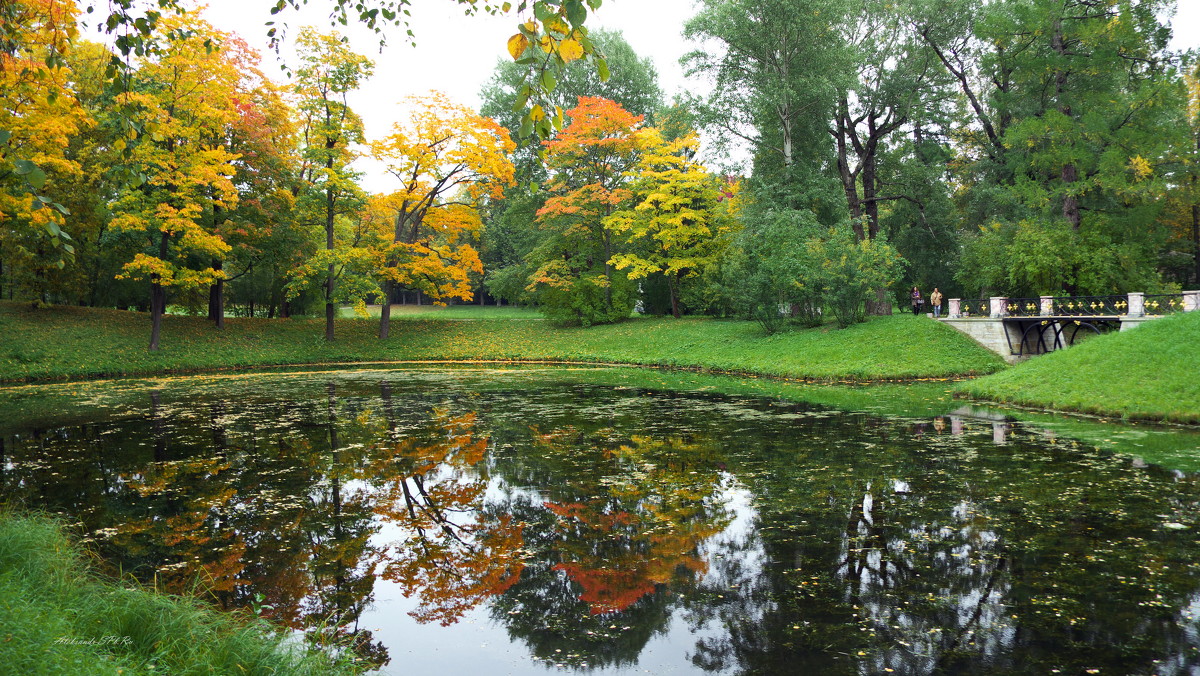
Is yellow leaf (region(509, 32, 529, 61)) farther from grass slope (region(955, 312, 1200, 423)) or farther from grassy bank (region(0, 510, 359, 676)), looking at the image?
grass slope (region(955, 312, 1200, 423))

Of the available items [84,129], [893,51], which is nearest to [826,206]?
[893,51]

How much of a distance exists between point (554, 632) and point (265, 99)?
3146cm

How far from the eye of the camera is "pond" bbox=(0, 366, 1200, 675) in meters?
4.64

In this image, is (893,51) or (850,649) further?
(893,51)

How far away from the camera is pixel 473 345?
32.8 metres

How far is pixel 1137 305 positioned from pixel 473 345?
2521cm

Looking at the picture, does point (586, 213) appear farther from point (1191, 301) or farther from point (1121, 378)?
point (1121, 378)

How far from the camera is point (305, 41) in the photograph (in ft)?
94.1

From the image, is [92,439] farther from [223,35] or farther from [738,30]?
[738,30]

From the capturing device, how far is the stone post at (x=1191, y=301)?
17.6 m

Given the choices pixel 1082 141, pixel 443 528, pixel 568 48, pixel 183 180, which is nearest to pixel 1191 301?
pixel 1082 141

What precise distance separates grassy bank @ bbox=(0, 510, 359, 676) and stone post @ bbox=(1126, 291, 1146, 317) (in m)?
22.2

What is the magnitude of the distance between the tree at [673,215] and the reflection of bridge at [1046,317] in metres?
12.0

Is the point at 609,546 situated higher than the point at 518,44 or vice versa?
the point at 518,44
